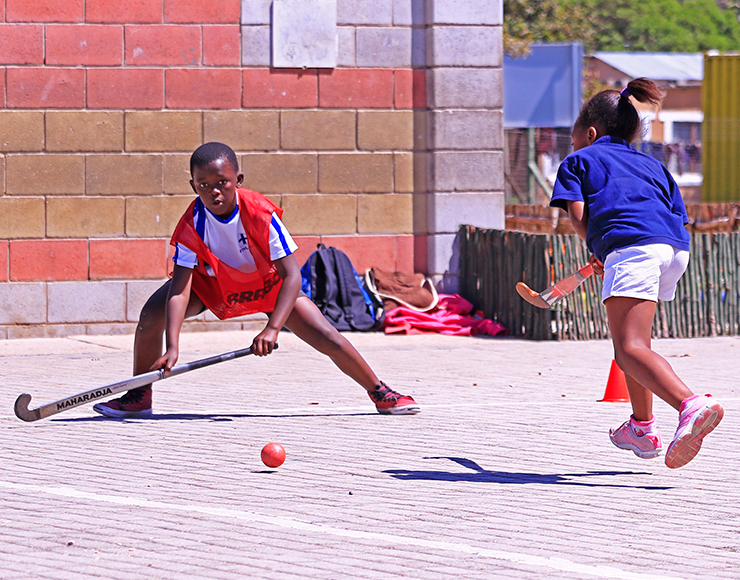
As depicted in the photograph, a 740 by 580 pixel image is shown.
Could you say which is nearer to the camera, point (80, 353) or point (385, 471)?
point (385, 471)

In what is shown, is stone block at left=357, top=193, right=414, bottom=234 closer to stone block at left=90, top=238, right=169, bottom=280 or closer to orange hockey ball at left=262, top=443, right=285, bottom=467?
stone block at left=90, top=238, right=169, bottom=280

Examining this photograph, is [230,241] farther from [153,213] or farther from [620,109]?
[153,213]

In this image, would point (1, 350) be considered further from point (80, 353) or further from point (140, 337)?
point (140, 337)

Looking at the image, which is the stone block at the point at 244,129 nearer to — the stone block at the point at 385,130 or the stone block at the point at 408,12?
the stone block at the point at 385,130

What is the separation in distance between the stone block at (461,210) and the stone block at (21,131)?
12.0 feet

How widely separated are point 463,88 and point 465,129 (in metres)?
0.39

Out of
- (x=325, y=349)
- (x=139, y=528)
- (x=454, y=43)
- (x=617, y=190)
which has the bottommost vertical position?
(x=139, y=528)

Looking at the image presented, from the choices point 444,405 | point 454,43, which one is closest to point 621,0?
point 454,43

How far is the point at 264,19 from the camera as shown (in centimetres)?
1083

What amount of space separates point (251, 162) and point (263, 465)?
575 centimetres

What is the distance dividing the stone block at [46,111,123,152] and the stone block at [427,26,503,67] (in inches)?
118

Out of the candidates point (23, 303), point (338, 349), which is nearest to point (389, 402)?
point (338, 349)

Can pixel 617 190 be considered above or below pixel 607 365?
above

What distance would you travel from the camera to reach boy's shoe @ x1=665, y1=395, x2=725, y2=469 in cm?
466
